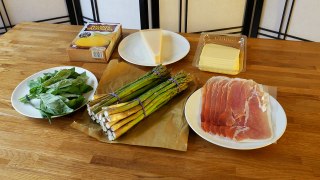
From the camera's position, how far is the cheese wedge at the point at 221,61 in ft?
3.42

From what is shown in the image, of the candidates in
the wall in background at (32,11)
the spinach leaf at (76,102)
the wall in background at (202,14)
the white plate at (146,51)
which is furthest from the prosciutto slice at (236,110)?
the wall in background at (32,11)

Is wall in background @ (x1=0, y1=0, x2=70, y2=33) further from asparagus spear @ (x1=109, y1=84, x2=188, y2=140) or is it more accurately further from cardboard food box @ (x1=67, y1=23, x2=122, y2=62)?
asparagus spear @ (x1=109, y1=84, x2=188, y2=140)

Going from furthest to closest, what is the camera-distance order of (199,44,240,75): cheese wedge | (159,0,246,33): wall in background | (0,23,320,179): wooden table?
(159,0,246,33): wall in background < (199,44,240,75): cheese wedge < (0,23,320,179): wooden table

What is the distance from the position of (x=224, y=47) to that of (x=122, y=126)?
581 millimetres

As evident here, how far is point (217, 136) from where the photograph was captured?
0.78m

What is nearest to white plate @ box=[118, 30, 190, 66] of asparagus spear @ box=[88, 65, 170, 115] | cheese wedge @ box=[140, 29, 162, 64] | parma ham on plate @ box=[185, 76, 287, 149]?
cheese wedge @ box=[140, 29, 162, 64]

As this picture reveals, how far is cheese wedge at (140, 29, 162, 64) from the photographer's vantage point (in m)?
1.12

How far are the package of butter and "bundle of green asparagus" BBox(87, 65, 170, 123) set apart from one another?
0.63 ft

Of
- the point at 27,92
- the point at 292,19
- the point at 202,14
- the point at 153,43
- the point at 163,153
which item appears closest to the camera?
the point at 163,153

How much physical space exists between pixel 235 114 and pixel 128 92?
343 millimetres

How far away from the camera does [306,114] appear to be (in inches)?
34.3

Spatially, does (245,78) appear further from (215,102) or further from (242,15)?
(242,15)

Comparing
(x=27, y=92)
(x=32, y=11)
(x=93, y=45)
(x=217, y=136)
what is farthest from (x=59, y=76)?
(x=32, y=11)

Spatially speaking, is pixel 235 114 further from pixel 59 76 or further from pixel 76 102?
pixel 59 76
